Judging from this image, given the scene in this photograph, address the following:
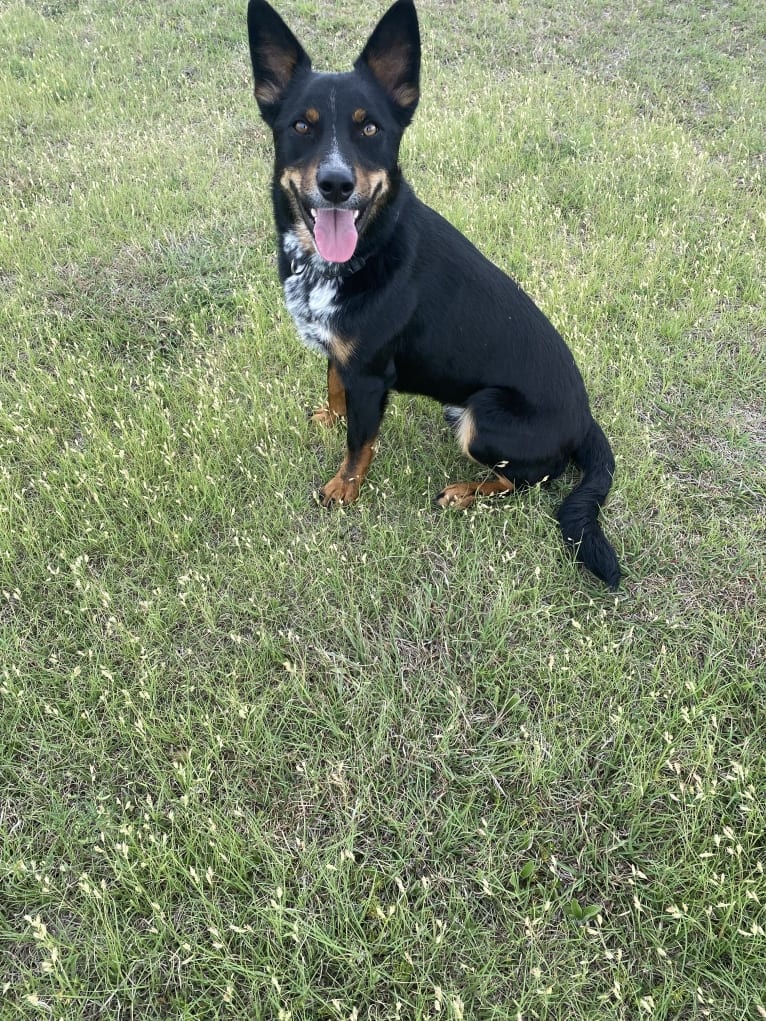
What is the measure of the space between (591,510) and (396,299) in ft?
4.38

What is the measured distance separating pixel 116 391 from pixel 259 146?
3.83 metres

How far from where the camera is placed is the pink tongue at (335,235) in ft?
8.47

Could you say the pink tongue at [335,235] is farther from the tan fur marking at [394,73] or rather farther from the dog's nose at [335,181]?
the tan fur marking at [394,73]

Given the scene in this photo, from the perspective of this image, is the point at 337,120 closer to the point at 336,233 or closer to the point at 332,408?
the point at 336,233

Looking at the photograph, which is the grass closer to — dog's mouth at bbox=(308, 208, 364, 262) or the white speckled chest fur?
the white speckled chest fur

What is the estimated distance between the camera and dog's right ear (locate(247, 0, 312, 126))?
2596mm

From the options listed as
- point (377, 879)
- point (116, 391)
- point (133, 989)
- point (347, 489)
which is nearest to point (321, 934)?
point (377, 879)

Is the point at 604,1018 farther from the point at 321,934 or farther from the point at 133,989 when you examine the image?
the point at 133,989

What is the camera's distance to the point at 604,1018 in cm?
176

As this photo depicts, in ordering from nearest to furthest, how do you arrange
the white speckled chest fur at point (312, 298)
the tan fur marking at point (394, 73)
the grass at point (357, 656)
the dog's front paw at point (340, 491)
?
the grass at point (357, 656) < the tan fur marking at point (394, 73) < the white speckled chest fur at point (312, 298) < the dog's front paw at point (340, 491)

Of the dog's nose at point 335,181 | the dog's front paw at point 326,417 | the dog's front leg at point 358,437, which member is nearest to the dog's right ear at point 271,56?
the dog's nose at point 335,181

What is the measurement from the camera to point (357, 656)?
8.52 feet

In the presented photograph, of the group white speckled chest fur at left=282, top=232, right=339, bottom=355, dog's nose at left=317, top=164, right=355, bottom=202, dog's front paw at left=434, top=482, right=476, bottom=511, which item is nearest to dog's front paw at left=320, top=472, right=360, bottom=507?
Answer: dog's front paw at left=434, top=482, right=476, bottom=511

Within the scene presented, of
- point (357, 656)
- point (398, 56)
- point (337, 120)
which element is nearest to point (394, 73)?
point (398, 56)
